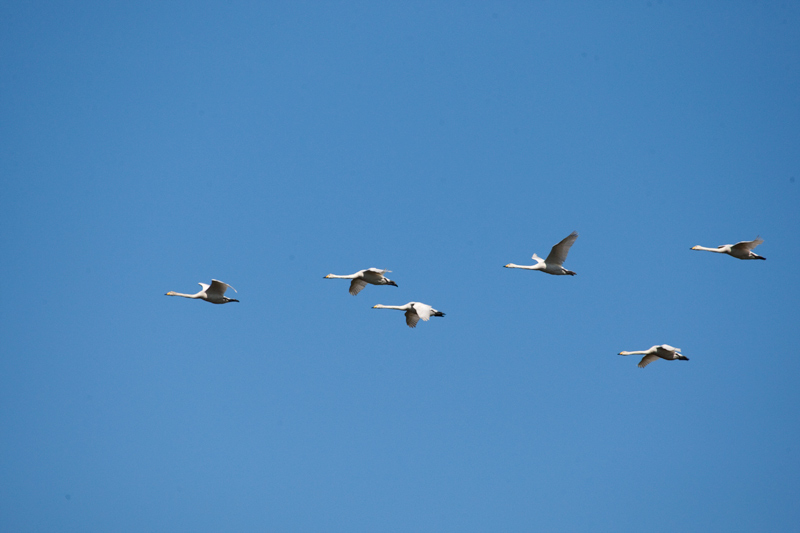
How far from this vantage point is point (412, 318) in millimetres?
43250

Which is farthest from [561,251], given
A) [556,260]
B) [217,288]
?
[217,288]

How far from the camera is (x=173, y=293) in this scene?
46.4 metres

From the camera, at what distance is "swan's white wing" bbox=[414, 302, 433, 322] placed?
1599 inches

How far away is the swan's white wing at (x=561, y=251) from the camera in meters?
41.8

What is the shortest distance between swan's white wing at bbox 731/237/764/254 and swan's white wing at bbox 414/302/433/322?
14258 mm

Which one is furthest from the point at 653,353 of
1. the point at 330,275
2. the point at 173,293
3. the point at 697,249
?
the point at 173,293

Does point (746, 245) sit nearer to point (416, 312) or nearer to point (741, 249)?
point (741, 249)

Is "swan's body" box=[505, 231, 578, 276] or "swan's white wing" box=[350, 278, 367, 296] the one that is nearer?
"swan's body" box=[505, 231, 578, 276]

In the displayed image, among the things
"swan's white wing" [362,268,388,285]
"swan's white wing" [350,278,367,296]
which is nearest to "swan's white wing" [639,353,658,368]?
"swan's white wing" [362,268,388,285]

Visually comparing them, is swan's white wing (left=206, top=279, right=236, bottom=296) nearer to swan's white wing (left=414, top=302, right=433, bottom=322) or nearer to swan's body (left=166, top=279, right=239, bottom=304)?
swan's body (left=166, top=279, right=239, bottom=304)

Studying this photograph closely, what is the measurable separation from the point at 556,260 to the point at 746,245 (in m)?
8.53

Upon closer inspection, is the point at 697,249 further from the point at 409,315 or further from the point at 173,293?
the point at 173,293

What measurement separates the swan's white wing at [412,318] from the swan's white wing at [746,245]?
588 inches

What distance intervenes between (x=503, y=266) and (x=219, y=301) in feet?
45.5
